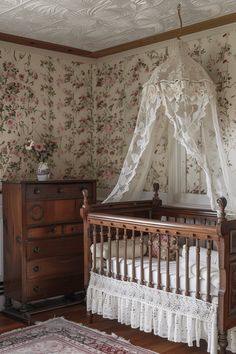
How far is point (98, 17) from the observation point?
3.68 metres

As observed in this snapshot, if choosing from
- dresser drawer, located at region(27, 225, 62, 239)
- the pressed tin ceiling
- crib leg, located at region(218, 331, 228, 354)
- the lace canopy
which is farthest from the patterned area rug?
the pressed tin ceiling

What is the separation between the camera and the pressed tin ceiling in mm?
3410

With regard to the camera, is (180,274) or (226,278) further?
(180,274)

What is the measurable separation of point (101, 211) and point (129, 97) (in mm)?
1332

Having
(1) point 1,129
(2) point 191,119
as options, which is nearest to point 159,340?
(2) point 191,119

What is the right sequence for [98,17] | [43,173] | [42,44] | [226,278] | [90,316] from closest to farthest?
[226,278] < [98,17] < [90,316] < [43,173] < [42,44]

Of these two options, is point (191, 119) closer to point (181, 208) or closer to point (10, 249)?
point (181, 208)

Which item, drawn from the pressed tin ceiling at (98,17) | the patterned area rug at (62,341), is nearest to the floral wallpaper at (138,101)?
the pressed tin ceiling at (98,17)

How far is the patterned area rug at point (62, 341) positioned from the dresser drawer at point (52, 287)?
1.03ft

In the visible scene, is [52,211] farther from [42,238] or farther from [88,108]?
[88,108]

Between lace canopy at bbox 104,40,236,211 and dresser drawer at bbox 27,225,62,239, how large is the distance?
0.89 meters

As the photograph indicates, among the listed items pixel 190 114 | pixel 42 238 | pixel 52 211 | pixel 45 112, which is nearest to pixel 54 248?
pixel 42 238

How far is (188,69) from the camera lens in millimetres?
3531

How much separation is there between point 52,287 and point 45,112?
5.42 ft
